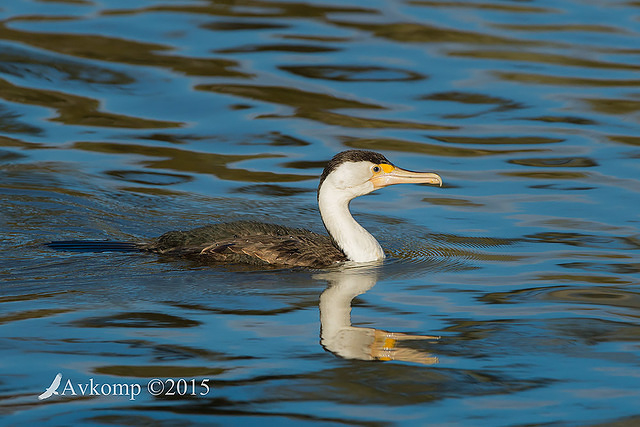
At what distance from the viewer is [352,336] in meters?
7.01

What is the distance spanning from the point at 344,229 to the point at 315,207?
1.82m

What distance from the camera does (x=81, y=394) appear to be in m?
5.95

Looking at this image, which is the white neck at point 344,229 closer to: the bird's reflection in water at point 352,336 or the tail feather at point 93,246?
the bird's reflection in water at point 352,336

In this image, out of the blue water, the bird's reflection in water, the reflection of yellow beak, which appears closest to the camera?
the blue water

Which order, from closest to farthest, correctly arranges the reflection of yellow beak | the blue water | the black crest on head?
the blue water < the black crest on head < the reflection of yellow beak

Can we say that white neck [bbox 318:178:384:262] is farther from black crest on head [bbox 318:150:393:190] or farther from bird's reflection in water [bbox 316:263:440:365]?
bird's reflection in water [bbox 316:263:440:365]

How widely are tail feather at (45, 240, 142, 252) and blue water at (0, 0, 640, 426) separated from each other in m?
0.08

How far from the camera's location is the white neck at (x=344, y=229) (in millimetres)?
8906

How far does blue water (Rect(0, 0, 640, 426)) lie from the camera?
6160mm

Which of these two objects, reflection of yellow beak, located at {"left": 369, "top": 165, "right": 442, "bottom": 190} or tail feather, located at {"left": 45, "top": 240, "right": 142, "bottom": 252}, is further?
reflection of yellow beak, located at {"left": 369, "top": 165, "right": 442, "bottom": 190}

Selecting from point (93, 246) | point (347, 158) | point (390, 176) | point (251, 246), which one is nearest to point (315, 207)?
point (390, 176)

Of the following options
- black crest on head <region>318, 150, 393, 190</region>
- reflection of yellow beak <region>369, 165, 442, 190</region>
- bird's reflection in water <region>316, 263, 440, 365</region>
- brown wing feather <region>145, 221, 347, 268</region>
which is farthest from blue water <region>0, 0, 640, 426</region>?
black crest on head <region>318, 150, 393, 190</region>

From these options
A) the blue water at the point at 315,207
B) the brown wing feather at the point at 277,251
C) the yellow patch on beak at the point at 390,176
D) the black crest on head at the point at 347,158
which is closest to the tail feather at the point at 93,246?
the blue water at the point at 315,207

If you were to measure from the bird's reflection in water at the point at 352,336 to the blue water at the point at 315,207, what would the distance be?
0.8 inches
